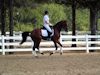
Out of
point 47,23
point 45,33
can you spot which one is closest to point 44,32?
point 45,33

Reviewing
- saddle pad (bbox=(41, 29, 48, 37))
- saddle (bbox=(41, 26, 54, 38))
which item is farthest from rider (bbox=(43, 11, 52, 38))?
saddle pad (bbox=(41, 29, 48, 37))

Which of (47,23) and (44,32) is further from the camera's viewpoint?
(44,32)

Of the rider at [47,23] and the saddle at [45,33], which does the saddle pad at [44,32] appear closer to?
the saddle at [45,33]

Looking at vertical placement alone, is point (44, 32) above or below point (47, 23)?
below

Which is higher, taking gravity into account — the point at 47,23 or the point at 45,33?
the point at 47,23

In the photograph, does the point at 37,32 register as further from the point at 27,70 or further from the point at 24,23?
the point at 24,23

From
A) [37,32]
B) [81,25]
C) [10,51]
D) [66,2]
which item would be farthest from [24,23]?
[37,32]

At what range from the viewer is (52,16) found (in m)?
58.5

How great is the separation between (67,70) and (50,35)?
725 cm

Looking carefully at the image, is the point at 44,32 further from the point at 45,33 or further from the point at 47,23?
the point at 47,23

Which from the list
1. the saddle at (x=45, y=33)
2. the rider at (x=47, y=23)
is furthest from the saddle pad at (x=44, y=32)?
the rider at (x=47, y=23)

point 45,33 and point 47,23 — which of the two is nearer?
point 47,23

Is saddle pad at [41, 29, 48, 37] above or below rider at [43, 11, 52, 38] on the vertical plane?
below

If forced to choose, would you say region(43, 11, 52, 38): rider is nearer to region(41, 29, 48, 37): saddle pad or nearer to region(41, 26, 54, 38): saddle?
region(41, 26, 54, 38): saddle
